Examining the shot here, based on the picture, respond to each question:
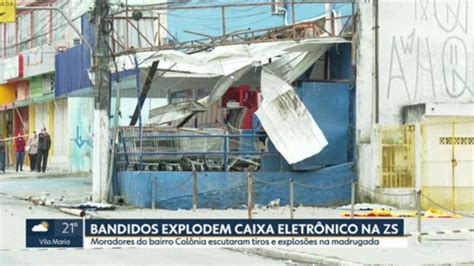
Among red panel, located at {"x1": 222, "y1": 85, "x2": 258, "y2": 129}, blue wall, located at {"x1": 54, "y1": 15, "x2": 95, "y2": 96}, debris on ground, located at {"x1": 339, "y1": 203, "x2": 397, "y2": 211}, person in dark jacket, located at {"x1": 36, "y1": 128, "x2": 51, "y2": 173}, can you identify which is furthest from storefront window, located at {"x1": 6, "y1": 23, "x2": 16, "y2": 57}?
debris on ground, located at {"x1": 339, "y1": 203, "x2": 397, "y2": 211}

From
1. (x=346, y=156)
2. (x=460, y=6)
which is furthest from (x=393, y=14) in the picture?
(x=346, y=156)

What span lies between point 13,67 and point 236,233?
3293 centimetres

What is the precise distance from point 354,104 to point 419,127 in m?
2.14

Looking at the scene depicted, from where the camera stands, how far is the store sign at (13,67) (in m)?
42.9

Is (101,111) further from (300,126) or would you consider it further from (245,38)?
(300,126)

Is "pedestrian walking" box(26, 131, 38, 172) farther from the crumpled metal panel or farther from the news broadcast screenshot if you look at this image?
the crumpled metal panel

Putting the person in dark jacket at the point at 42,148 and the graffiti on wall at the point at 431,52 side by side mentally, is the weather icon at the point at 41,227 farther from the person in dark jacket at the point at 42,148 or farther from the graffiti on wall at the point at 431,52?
the person in dark jacket at the point at 42,148

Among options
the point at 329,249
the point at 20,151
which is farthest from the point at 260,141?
the point at 20,151

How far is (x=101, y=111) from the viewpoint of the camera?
22359 millimetres

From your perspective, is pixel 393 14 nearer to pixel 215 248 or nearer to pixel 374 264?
pixel 215 248

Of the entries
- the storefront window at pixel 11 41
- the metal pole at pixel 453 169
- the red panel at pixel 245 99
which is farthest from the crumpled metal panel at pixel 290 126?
the storefront window at pixel 11 41

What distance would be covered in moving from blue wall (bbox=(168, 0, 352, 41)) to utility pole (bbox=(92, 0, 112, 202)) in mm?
6623

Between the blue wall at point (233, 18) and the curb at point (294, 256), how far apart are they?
11.2m

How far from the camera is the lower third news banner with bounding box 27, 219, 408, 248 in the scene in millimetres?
13008
